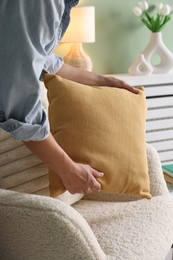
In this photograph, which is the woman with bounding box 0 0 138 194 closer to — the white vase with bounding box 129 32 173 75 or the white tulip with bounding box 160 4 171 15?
the white vase with bounding box 129 32 173 75

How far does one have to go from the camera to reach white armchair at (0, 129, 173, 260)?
1.31 meters

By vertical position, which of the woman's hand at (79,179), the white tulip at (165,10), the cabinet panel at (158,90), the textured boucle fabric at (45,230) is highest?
the white tulip at (165,10)

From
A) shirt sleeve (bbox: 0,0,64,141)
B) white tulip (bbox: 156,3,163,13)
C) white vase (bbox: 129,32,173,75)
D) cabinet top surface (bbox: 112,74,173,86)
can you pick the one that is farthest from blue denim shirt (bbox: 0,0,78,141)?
white tulip (bbox: 156,3,163,13)

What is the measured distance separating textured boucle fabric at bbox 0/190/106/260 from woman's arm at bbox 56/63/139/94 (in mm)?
592

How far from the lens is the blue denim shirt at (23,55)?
1.14 meters

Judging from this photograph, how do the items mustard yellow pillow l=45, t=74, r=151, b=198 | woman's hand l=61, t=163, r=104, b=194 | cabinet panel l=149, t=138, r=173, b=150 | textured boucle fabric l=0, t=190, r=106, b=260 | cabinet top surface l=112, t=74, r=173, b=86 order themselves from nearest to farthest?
textured boucle fabric l=0, t=190, r=106, b=260, woman's hand l=61, t=163, r=104, b=194, mustard yellow pillow l=45, t=74, r=151, b=198, cabinet top surface l=112, t=74, r=173, b=86, cabinet panel l=149, t=138, r=173, b=150

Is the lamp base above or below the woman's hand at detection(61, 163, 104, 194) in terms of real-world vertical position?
below

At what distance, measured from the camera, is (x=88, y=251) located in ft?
4.34

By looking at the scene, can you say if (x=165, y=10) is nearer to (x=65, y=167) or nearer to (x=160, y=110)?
(x=160, y=110)

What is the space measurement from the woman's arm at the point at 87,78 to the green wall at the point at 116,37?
1385 millimetres

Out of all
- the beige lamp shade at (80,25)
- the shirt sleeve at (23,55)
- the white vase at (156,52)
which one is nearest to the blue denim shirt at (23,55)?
the shirt sleeve at (23,55)

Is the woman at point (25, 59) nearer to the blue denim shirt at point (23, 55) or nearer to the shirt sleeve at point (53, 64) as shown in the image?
the blue denim shirt at point (23, 55)

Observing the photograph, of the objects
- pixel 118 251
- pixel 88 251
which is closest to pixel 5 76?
pixel 88 251

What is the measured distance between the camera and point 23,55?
1147mm
